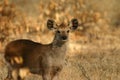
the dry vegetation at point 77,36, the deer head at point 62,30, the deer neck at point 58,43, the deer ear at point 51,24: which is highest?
the deer ear at point 51,24

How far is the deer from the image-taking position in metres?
11.3

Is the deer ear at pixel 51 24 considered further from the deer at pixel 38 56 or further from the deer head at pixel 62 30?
the deer at pixel 38 56

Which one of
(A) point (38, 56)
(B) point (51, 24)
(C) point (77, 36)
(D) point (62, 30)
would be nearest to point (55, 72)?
(A) point (38, 56)

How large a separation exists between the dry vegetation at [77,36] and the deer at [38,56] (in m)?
0.93

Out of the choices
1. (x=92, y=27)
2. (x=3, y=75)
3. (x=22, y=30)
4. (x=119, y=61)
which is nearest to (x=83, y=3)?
(x=92, y=27)

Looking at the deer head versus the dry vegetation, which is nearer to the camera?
the deer head

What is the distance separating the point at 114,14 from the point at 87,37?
853cm

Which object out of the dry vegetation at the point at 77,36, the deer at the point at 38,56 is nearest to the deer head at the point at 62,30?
the deer at the point at 38,56

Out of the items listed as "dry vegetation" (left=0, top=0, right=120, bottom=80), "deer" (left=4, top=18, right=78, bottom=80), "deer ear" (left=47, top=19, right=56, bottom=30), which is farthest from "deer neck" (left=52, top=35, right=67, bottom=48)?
"dry vegetation" (left=0, top=0, right=120, bottom=80)

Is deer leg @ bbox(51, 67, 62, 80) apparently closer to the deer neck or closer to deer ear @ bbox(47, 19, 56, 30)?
the deer neck

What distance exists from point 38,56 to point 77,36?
7.70 m

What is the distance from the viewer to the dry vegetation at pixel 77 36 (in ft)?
41.7

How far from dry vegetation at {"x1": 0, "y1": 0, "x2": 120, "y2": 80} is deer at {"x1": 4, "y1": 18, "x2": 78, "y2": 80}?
3.04 ft

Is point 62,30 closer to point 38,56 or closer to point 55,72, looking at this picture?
point 38,56
